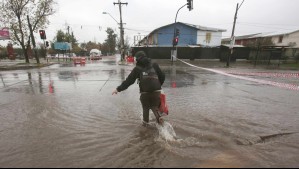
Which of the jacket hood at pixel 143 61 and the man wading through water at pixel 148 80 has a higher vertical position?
the jacket hood at pixel 143 61

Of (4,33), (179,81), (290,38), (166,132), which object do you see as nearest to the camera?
(166,132)

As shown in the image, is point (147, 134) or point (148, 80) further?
point (147, 134)

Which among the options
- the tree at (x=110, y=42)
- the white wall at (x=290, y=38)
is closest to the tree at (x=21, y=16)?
the white wall at (x=290, y=38)

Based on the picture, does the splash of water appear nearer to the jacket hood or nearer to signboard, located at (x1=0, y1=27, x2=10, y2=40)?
the jacket hood

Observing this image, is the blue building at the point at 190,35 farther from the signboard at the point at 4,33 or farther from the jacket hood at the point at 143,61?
the jacket hood at the point at 143,61

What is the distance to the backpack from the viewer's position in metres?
4.42

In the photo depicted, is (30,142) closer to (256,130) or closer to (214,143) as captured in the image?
(214,143)

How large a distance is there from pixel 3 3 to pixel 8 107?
96.4ft

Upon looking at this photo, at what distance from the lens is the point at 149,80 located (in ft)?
14.5

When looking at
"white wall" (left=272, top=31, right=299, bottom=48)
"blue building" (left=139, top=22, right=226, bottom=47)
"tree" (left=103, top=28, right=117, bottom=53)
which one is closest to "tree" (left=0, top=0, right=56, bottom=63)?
"blue building" (left=139, top=22, right=226, bottom=47)

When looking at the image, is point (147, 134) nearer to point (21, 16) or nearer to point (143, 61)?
point (143, 61)

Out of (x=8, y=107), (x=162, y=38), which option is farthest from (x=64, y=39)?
(x=8, y=107)

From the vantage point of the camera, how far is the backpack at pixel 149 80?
442 cm

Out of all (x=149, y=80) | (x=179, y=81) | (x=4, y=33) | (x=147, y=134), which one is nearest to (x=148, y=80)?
(x=149, y=80)
